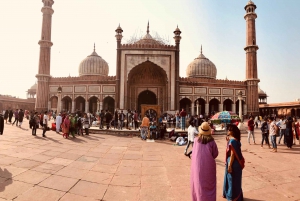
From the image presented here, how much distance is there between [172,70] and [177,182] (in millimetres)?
18872

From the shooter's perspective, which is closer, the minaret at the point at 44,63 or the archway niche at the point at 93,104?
the minaret at the point at 44,63

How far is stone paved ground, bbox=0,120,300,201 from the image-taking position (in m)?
3.29

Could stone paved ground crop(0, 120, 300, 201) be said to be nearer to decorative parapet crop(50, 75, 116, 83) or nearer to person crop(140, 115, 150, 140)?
person crop(140, 115, 150, 140)

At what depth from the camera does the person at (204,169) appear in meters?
2.78

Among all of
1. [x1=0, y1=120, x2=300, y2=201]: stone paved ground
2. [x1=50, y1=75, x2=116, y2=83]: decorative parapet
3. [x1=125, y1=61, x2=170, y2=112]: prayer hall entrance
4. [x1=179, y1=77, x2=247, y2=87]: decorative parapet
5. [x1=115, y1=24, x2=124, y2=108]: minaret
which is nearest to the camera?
[x1=0, y1=120, x2=300, y2=201]: stone paved ground

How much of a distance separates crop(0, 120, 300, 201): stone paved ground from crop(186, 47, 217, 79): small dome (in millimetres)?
25824

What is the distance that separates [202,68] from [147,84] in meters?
11.1

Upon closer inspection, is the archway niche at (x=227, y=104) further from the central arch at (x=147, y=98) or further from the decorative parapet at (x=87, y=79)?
the decorative parapet at (x=87, y=79)

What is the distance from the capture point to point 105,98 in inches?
1003

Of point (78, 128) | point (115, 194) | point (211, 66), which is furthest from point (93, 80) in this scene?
point (115, 194)

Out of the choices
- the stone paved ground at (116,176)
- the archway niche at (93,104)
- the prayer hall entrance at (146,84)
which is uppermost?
the prayer hall entrance at (146,84)

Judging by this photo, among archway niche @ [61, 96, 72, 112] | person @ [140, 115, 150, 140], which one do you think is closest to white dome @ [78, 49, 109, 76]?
archway niche @ [61, 96, 72, 112]

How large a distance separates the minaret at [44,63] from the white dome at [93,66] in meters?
5.94

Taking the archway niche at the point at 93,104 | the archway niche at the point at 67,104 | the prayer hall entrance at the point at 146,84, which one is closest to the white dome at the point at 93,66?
the archway niche at the point at 67,104
